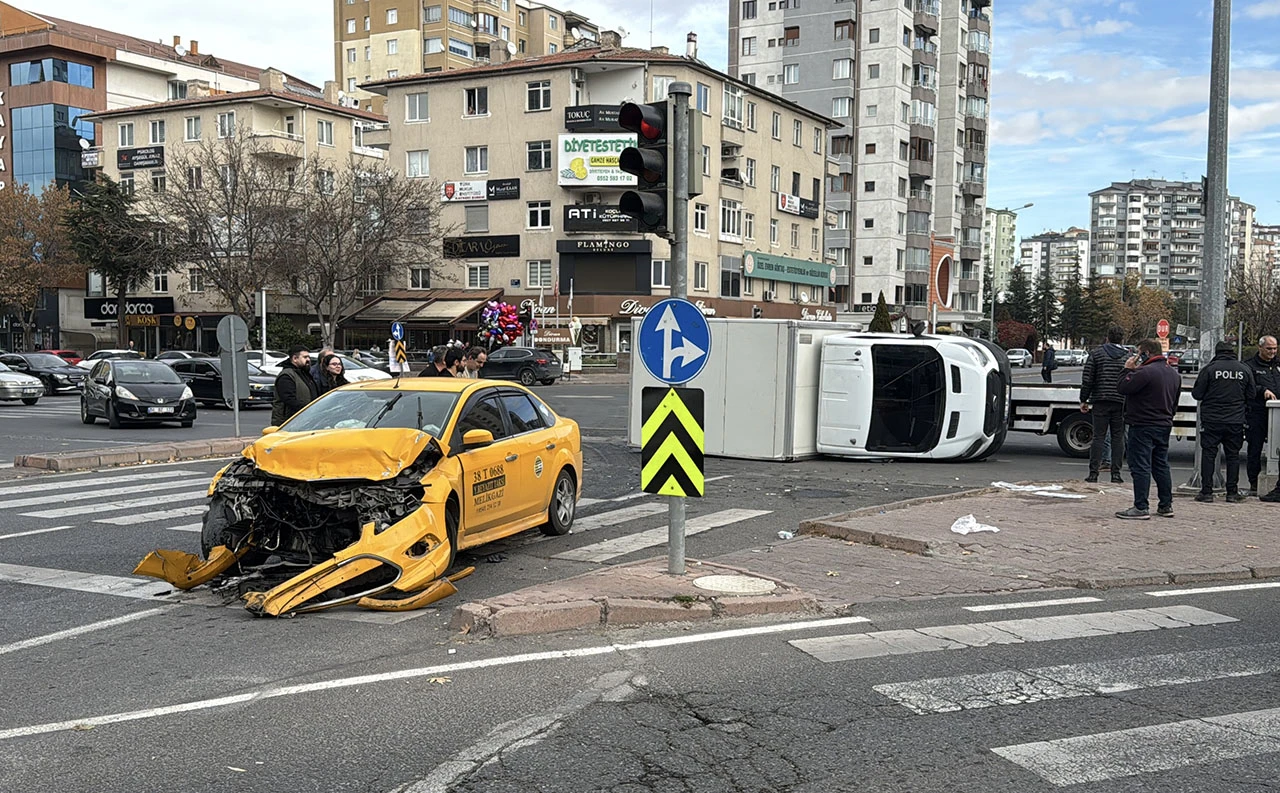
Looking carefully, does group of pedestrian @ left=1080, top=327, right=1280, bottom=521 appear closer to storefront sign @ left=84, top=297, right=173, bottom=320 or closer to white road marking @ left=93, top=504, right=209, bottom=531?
white road marking @ left=93, top=504, right=209, bottom=531

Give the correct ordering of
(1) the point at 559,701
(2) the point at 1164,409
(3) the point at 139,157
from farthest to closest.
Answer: (3) the point at 139,157 → (2) the point at 1164,409 → (1) the point at 559,701

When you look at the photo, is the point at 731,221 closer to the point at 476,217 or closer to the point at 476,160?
the point at 476,217

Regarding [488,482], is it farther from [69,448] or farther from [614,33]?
[614,33]

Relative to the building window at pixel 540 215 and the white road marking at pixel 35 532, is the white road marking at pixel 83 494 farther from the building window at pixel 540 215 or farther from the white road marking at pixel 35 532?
the building window at pixel 540 215

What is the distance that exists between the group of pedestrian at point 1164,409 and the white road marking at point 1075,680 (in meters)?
5.10

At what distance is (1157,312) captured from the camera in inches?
4781

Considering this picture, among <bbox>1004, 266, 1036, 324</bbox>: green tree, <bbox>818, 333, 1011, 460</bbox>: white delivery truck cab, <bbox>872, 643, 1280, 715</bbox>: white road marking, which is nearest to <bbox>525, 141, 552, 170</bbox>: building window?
<bbox>818, 333, 1011, 460</bbox>: white delivery truck cab

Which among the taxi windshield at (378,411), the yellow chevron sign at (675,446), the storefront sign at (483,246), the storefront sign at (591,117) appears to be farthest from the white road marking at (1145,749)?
the storefront sign at (483,246)

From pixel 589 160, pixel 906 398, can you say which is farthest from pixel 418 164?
pixel 906 398

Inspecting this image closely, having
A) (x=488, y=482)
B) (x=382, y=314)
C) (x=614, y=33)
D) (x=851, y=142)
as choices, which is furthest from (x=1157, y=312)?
(x=488, y=482)

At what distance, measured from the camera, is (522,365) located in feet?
137

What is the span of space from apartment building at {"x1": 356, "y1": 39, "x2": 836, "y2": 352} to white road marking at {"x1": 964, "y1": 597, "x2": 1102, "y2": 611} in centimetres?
4541

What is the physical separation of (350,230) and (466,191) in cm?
750

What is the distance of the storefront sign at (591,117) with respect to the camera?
53656 mm
